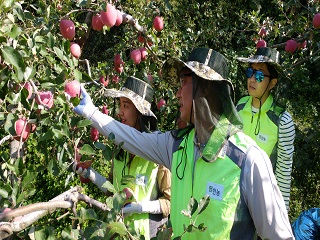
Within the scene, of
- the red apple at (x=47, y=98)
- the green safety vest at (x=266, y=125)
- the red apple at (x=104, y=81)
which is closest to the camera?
the red apple at (x=47, y=98)

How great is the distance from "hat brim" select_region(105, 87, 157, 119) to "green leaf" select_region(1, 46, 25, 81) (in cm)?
97

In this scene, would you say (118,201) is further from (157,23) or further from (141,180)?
(157,23)

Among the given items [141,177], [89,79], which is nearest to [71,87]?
[89,79]

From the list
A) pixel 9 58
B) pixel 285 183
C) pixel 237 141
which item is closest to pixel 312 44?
pixel 285 183

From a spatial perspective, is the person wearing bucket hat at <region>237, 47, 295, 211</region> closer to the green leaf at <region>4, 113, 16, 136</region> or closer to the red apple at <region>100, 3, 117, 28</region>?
the red apple at <region>100, 3, 117, 28</region>

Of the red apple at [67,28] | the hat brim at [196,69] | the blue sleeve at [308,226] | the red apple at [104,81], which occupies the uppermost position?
the hat brim at [196,69]

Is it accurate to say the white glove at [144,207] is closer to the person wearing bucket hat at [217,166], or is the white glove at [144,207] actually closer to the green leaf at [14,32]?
the person wearing bucket hat at [217,166]

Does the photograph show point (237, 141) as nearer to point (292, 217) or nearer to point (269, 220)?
point (269, 220)

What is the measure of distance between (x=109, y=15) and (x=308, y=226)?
1385 millimetres

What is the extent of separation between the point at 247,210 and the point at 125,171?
836mm

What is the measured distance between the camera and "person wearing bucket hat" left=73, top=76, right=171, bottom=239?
221 cm

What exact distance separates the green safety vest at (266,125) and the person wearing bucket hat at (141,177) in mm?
490

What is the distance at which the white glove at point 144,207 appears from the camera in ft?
7.00

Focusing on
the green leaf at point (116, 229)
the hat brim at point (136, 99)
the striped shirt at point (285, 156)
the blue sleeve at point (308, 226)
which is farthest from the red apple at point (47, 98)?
the blue sleeve at point (308, 226)
